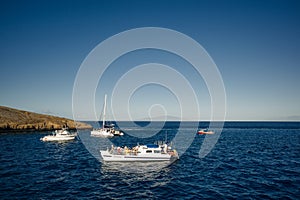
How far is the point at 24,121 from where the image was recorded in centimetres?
12319

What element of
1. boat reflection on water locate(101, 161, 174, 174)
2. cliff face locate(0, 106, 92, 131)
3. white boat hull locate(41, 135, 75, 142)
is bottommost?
boat reflection on water locate(101, 161, 174, 174)

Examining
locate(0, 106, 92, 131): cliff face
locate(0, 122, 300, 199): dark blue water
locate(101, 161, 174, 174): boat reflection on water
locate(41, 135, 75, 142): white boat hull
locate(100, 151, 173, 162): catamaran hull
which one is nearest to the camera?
locate(0, 122, 300, 199): dark blue water

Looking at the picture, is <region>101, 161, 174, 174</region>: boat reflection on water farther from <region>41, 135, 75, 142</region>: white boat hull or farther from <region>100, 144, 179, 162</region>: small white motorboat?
<region>41, 135, 75, 142</region>: white boat hull

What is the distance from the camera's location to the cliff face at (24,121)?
370 ft

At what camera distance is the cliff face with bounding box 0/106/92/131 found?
370 ft

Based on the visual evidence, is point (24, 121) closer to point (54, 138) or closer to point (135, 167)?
point (54, 138)

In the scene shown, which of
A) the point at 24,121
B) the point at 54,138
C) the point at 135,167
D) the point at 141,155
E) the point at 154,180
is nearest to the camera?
the point at 154,180

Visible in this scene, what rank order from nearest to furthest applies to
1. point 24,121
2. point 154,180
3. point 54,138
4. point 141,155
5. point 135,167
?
point 154,180 → point 135,167 → point 141,155 → point 54,138 → point 24,121

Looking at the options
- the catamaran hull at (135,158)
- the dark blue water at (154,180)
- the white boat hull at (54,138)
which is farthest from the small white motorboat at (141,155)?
the white boat hull at (54,138)

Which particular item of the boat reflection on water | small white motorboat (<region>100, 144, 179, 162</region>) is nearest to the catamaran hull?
small white motorboat (<region>100, 144, 179, 162</region>)

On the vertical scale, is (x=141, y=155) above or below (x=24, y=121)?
below

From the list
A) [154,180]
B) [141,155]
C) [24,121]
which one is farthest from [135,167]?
[24,121]

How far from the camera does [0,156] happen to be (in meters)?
49.2

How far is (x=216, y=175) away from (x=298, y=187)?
1040 cm
